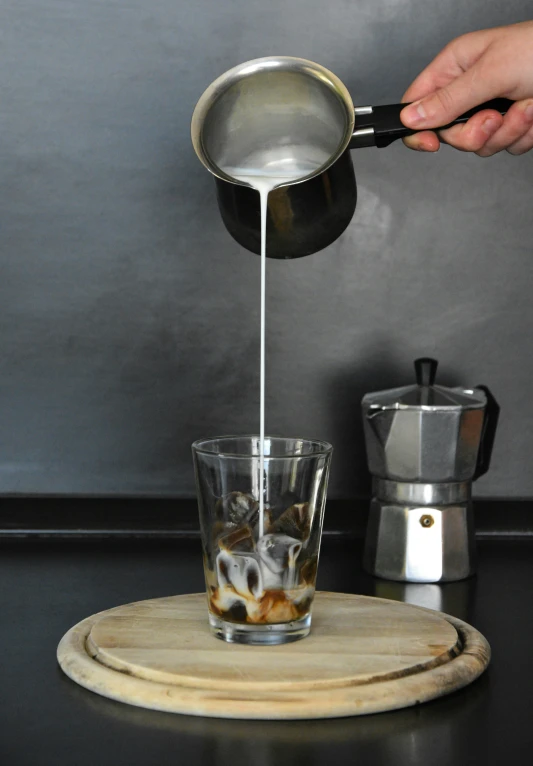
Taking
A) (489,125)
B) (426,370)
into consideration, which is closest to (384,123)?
(489,125)

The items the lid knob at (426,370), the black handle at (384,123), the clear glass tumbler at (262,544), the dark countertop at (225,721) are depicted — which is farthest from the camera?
the lid knob at (426,370)

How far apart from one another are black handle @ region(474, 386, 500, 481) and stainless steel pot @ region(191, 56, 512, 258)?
310 millimetres

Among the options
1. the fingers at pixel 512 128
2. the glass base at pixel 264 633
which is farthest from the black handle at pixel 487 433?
the glass base at pixel 264 633

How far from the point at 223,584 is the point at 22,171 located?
0.71 m

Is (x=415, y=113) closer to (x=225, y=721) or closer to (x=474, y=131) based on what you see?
(x=474, y=131)

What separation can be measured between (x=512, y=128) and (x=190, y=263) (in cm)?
44

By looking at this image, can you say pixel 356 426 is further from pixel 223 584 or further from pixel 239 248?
pixel 223 584

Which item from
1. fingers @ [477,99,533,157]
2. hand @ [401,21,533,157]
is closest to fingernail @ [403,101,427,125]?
hand @ [401,21,533,157]

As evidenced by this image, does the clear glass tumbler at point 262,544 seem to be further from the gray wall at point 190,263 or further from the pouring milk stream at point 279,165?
the gray wall at point 190,263

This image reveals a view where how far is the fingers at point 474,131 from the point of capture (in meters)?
1.00

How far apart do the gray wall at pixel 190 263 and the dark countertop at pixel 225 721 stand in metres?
0.31

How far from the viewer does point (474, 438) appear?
106cm

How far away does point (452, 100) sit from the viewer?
3.17 ft

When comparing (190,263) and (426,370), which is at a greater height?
(190,263)
